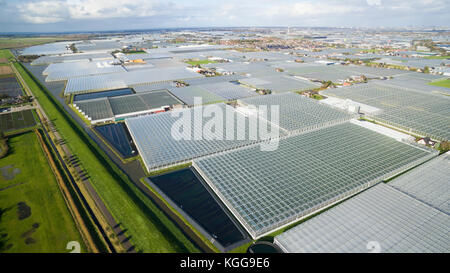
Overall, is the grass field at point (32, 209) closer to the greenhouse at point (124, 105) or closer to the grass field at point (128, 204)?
the grass field at point (128, 204)

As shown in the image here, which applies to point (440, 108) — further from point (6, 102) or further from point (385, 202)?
point (6, 102)

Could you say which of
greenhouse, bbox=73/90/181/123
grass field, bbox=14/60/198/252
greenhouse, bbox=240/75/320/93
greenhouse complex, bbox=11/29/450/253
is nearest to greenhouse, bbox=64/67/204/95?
greenhouse complex, bbox=11/29/450/253

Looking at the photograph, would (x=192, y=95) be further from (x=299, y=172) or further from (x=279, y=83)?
(x=299, y=172)

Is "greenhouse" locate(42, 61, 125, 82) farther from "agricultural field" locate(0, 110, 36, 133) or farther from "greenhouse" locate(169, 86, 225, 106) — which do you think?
"greenhouse" locate(169, 86, 225, 106)

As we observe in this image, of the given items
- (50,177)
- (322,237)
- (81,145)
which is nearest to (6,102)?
(81,145)

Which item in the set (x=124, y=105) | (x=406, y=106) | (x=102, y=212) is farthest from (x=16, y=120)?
(x=406, y=106)

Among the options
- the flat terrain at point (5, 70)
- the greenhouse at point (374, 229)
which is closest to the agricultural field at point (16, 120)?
the greenhouse at point (374, 229)

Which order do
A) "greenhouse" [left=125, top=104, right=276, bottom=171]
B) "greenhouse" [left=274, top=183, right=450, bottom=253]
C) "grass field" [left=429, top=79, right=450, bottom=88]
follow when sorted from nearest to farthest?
"greenhouse" [left=274, top=183, right=450, bottom=253] < "greenhouse" [left=125, top=104, right=276, bottom=171] < "grass field" [left=429, top=79, right=450, bottom=88]
